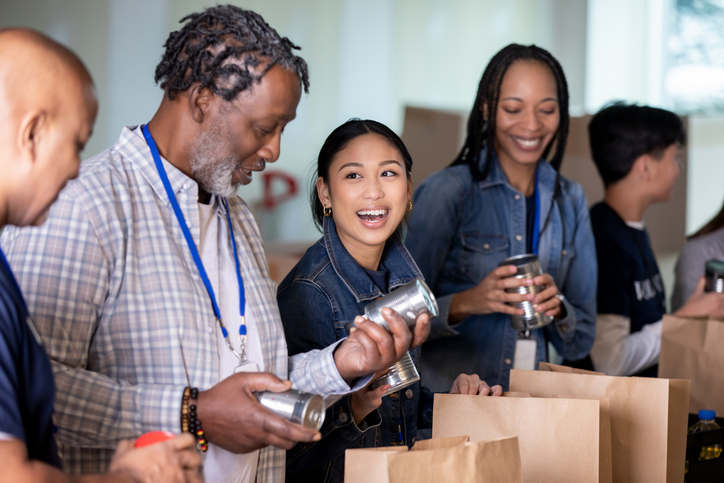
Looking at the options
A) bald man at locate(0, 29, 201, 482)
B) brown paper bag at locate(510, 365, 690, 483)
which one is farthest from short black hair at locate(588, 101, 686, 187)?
bald man at locate(0, 29, 201, 482)

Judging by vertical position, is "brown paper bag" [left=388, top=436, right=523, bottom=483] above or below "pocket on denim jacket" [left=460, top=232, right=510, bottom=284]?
below

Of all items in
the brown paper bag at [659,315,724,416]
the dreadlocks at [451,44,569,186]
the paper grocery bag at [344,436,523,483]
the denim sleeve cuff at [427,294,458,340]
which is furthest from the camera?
the dreadlocks at [451,44,569,186]

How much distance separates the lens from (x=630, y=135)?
2.23m

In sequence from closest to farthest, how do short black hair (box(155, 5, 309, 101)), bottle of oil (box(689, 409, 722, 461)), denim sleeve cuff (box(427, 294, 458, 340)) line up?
short black hair (box(155, 5, 309, 101)), bottle of oil (box(689, 409, 722, 461)), denim sleeve cuff (box(427, 294, 458, 340))

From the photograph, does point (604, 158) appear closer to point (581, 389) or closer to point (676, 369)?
point (676, 369)

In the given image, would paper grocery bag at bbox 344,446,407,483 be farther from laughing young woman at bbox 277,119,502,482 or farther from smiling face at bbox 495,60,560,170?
smiling face at bbox 495,60,560,170

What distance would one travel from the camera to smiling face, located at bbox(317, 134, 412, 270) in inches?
52.8

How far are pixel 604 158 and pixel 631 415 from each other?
52.5 inches

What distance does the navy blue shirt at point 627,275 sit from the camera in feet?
6.77

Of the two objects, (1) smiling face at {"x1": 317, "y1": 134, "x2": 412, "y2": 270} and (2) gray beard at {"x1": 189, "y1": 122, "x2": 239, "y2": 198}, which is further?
(1) smiling face at {"x1": 317, "y1": 134, "x2": 412, "y2": 270}

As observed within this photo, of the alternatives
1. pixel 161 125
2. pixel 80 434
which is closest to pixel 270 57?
pixel 161 125

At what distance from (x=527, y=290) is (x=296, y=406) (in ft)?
2.55

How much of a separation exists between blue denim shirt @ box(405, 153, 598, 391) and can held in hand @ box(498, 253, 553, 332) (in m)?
0.25

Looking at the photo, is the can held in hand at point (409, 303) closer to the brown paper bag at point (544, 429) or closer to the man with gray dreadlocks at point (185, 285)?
the man with gray dreadlocks at point (185, 285)
